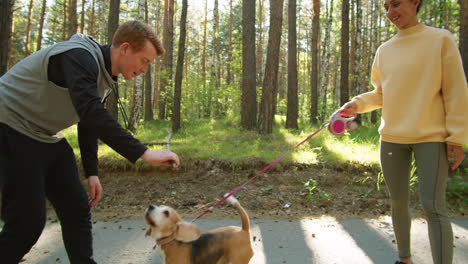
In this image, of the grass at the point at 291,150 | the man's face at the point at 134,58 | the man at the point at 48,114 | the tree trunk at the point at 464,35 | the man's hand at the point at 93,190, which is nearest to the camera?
the man at the point at 48,114

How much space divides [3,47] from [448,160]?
897cm

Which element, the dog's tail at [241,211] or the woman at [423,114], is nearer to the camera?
the woman at [423,114]

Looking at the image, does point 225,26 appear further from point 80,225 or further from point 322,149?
point 80,225

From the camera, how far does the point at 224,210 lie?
5402 millimetres

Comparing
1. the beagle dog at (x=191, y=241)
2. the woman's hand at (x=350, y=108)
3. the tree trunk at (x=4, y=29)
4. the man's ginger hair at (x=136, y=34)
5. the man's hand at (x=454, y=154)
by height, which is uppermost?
the tree trunk at (x=4, y=29)

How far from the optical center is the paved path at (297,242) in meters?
3.58

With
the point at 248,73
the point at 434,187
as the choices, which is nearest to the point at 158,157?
the point at 434,187

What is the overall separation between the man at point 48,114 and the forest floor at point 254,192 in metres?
3.01

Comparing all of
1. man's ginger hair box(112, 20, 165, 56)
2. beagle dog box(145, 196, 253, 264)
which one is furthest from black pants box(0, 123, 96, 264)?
man's ginger hair box(112, 20, 165, 56)

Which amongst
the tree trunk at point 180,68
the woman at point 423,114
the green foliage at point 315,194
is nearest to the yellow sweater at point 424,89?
the woman at point 423,114

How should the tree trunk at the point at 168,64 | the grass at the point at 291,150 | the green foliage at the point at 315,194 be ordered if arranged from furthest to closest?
the tree trunk at the point at 168,64
the grass at the point at 291,150
the green foliage at the point at 315,194

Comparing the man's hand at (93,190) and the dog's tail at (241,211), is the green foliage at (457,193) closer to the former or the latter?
the dog's tail at (241,211)

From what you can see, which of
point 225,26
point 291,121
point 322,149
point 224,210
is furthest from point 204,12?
point 224,210

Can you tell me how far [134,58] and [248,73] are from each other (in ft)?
32.3
